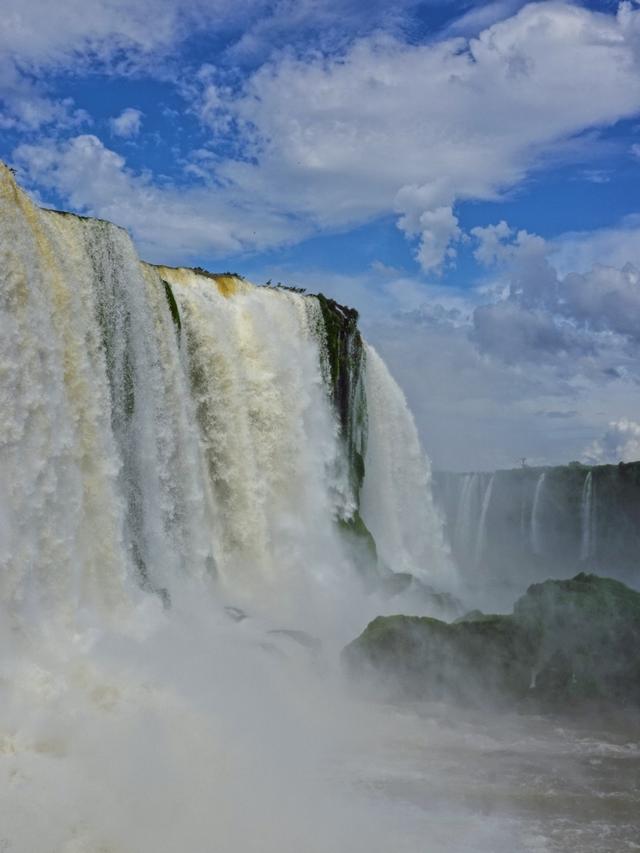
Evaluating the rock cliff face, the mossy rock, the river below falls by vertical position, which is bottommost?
the river below falls

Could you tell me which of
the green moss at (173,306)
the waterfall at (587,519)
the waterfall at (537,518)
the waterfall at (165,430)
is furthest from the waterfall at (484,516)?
the green moss at (173,306)

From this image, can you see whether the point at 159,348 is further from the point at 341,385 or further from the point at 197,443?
the point at 341,385

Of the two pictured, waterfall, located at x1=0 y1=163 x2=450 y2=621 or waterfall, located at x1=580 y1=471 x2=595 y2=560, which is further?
waterfall, located at x1=580 y1=471 x2=595 y2=560

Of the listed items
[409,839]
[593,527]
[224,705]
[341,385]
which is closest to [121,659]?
[224,705]

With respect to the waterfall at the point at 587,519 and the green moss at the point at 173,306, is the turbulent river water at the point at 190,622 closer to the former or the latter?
the green moss at the point at 173,306

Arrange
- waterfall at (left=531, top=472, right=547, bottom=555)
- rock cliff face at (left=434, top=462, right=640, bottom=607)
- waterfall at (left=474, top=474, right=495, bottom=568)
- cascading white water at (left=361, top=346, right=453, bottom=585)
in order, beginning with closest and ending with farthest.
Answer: cascading white water at (left=361, top=346, right=453, bottom=585) < rock cliff face at (left=434, top=462, right=640, bottom=607) < waterfall at (left=531, top=472, right=547, bottom=555) < waterfall at (left=474, top=474, right=495, bottom=568)

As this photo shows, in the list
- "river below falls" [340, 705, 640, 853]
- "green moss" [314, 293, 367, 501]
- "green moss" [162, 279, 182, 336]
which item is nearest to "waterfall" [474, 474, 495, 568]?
"green moss" [314, 293, 367, 501]

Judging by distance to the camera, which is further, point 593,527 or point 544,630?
point 593,527

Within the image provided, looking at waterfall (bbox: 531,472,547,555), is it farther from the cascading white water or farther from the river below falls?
the river below falls
